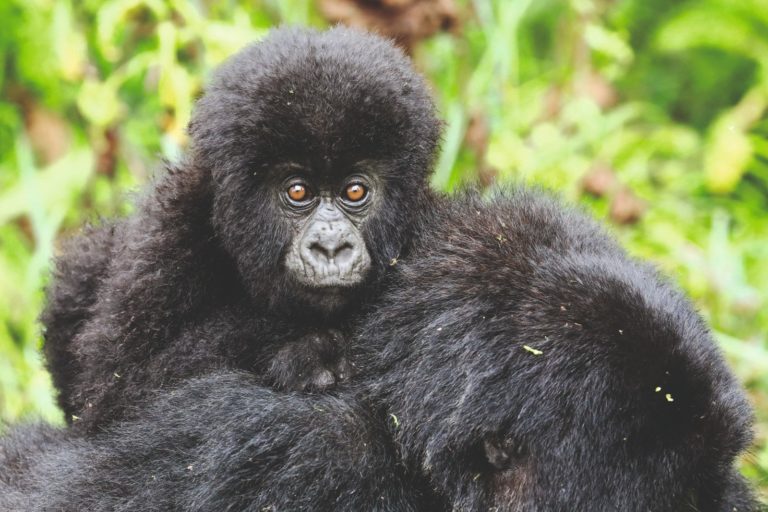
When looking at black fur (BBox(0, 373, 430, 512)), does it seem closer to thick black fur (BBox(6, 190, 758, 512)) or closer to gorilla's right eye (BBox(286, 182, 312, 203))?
thick black fur (BBox(6, 190, 758, 512))

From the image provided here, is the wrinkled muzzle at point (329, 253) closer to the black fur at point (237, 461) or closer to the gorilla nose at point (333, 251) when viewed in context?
the gorilla nose at point (333, 251)

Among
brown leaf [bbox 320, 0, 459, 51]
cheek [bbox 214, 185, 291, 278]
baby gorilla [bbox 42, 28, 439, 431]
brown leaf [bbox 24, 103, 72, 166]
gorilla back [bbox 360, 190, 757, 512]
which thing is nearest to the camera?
gorilla back [bbox 360, 190, 757, 512]

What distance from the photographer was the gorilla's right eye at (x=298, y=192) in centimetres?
314

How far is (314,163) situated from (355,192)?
0.56 ft

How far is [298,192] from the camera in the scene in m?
3.14

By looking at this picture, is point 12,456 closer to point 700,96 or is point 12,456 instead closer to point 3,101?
point 3,101

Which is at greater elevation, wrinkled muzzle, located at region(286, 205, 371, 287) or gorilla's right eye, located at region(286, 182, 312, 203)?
gorilla's right eye, located at region(286, 182, 312, 203)

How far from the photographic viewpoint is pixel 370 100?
3.04 m

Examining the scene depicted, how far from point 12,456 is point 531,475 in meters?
1.80

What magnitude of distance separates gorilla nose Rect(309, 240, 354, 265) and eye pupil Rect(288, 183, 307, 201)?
7.2 inches

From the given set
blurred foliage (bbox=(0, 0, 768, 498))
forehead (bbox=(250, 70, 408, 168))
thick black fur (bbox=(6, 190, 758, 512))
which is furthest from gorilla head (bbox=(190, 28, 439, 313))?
blurred foliage (bbox=(0, 0, 768, 498))

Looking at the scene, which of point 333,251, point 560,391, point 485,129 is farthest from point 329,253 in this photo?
point 485,129

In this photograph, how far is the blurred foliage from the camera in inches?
188

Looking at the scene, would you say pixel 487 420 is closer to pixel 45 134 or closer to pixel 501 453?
pixel 501 453
